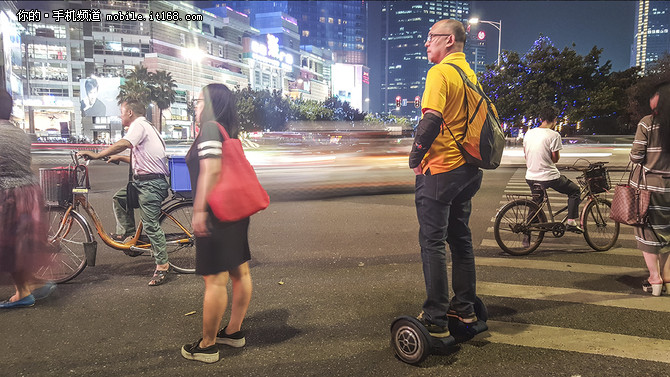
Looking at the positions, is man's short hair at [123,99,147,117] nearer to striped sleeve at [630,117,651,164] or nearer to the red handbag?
the red handbag

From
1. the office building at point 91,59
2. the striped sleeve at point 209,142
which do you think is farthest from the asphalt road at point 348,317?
the office building at point 91,59

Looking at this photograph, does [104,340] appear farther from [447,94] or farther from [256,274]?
[447,94]

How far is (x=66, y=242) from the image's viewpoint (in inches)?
189

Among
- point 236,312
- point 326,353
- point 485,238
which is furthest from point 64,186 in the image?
point 485,238

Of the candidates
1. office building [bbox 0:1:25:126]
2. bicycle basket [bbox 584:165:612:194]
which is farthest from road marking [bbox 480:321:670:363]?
office building [bbox 0:1:25:126]

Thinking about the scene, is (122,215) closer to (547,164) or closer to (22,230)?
(22,230)

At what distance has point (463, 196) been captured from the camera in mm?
3182

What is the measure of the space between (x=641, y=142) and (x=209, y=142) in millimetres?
4087

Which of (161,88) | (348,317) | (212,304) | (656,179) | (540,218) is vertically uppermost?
(161,88)

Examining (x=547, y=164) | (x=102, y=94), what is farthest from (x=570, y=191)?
(x=102, y=94)

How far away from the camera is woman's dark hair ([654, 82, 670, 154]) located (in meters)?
4.18

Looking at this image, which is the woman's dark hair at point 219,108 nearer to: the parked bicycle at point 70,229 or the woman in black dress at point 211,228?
the woman in black dress at point 211,228

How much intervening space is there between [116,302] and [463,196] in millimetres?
3383

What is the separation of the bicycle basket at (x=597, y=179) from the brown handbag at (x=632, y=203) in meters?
1.37
